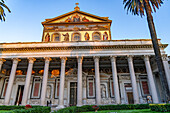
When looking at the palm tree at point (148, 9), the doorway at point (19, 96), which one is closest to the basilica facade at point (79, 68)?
the doorway at point (19, 96)

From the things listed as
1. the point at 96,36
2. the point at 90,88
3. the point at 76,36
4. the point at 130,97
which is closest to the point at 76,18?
the point at 76,36

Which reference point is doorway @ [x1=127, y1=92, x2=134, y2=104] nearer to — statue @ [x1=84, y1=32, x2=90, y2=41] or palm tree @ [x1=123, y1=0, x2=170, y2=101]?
palm tree @ [x1=123, y1=0, x2=170, y2=101]

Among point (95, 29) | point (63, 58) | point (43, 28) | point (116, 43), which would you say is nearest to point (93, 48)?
point (116, 43)

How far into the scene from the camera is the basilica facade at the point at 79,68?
15.5 metres

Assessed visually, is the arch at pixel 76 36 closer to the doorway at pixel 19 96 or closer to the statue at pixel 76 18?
the statue at pixel 76 18

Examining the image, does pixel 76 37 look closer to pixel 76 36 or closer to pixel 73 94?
pixel 76 36

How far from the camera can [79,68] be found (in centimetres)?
1596

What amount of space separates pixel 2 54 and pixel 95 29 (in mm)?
15025

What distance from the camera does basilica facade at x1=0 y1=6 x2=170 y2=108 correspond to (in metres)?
15.5

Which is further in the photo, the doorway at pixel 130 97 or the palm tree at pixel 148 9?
the doorway at pixel 130 97

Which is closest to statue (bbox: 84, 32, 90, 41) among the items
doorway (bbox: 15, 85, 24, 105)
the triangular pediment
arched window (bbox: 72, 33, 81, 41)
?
arched window (bbox: 72, 33, 81, 41)

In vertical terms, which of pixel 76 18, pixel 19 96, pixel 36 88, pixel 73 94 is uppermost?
pixel 76 18

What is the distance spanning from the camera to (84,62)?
1977cm

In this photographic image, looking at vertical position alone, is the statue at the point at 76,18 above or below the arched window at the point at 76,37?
above
